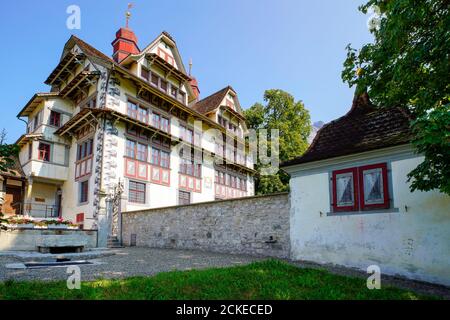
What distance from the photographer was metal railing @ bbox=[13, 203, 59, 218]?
76.4 feet

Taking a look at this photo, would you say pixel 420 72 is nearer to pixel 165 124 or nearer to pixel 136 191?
pixel 136 191

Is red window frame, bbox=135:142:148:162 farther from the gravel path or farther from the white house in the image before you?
the gravel path

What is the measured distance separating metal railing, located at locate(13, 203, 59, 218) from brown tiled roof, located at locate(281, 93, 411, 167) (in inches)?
764

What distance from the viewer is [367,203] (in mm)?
10141

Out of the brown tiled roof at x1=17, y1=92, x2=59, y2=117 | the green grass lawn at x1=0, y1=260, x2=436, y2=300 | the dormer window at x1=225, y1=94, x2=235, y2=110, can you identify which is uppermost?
the dormer window at x1=225, y1=94, x2=235, y2=110

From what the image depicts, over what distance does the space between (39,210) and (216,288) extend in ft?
73.1

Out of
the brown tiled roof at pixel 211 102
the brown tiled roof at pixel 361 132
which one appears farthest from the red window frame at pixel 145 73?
the brown tiled roof at pixel 361 132

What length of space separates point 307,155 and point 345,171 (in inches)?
65.3

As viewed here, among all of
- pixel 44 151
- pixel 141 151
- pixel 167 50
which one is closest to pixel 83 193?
pixel 44 151

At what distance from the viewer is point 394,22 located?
8.04m

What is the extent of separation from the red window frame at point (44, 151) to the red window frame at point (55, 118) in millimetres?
1736

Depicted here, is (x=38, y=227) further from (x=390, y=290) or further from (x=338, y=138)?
(x=390, y=290)

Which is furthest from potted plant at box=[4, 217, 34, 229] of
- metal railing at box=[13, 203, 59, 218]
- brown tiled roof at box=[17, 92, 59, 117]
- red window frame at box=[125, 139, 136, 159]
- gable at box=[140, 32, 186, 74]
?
gable at box=[140, 32, 186, 74]
